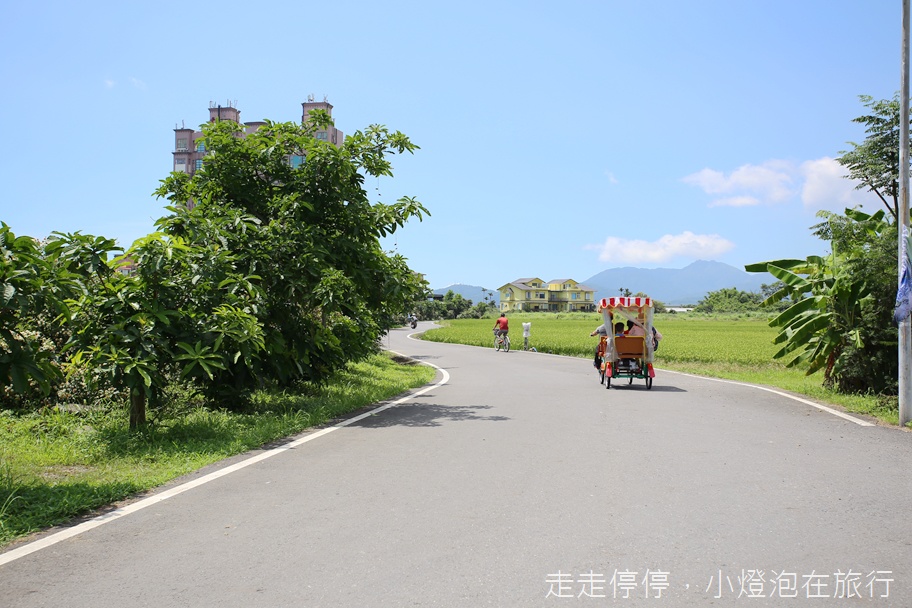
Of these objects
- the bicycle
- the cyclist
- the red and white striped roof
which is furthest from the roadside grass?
the bicycle

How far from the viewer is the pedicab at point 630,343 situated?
1602cm

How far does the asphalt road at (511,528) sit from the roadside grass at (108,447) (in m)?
0.38

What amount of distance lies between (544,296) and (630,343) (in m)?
160

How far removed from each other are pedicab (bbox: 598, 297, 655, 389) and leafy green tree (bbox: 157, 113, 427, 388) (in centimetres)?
475

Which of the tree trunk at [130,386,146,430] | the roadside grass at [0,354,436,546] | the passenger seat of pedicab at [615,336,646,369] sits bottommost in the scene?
the roadside grass at [0,354,436,546]

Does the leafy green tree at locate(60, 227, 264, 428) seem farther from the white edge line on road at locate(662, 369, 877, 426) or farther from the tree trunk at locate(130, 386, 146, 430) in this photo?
the white edge line on road at locate(662, 369, 877, 426)

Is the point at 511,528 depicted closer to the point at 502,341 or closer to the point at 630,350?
the point at 630,350

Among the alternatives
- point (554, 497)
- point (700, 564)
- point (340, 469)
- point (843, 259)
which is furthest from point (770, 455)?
point (843, 259)

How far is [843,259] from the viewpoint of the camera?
15.3m

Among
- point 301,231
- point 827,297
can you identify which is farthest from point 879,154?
point 301,231

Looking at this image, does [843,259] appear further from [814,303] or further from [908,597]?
[908,597]

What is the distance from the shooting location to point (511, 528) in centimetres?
528

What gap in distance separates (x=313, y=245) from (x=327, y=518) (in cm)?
672

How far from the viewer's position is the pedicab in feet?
52.5
